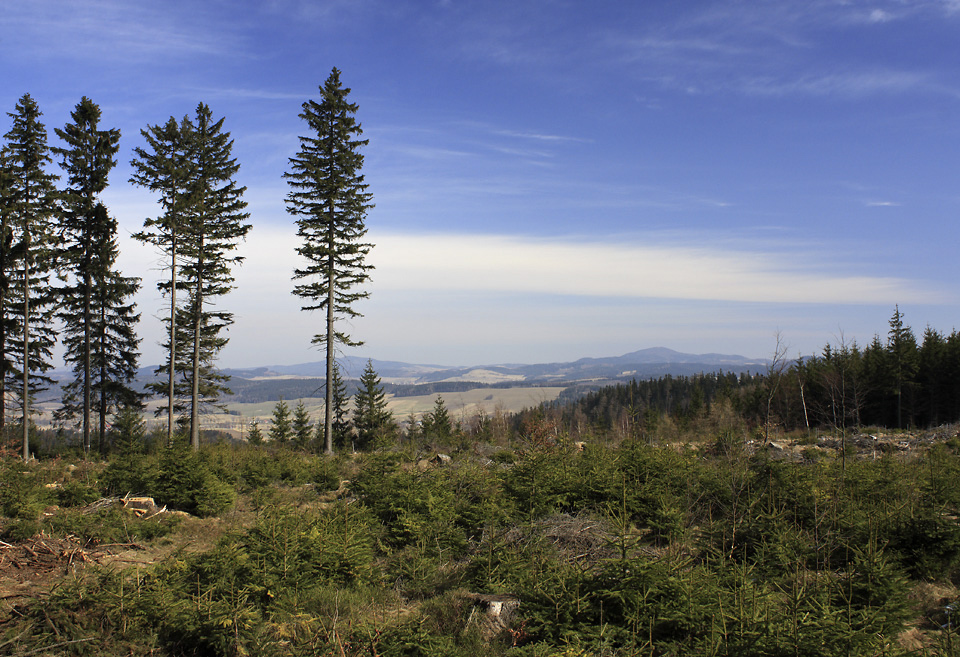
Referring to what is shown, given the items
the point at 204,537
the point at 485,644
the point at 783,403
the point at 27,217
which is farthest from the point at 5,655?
the point at 783,403

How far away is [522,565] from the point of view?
7.00m

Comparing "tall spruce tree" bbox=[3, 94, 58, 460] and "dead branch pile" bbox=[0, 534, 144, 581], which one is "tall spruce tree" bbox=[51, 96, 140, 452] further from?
"dead branch pile" bbox=[0, 534, 144, 581]

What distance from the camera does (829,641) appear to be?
420 cm

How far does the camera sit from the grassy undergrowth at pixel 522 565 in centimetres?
498

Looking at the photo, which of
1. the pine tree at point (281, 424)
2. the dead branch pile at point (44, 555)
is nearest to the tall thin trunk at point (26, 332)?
the dead branch pile at point (44, 555)

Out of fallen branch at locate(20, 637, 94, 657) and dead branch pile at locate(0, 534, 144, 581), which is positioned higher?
fallen branch at locate(20, 637, 94, 657)

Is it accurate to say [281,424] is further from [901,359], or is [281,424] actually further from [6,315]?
[901,359]

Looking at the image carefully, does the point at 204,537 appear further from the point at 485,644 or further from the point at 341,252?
the point at 341,252

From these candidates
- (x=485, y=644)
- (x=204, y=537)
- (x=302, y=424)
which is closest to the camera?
(x=485, y=644)

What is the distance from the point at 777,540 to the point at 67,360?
30.2 meters

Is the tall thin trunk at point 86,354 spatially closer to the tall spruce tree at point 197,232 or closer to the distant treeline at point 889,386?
the tall spruce tree at point 197,232

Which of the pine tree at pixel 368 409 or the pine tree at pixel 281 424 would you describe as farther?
the pine tree at pixel 281 424

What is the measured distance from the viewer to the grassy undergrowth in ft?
16.3

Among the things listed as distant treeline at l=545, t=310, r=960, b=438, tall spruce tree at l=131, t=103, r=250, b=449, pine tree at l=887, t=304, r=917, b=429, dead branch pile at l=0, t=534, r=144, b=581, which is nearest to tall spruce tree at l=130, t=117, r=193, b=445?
tall spruce tree at l=131, t=103, r=250, b=449
